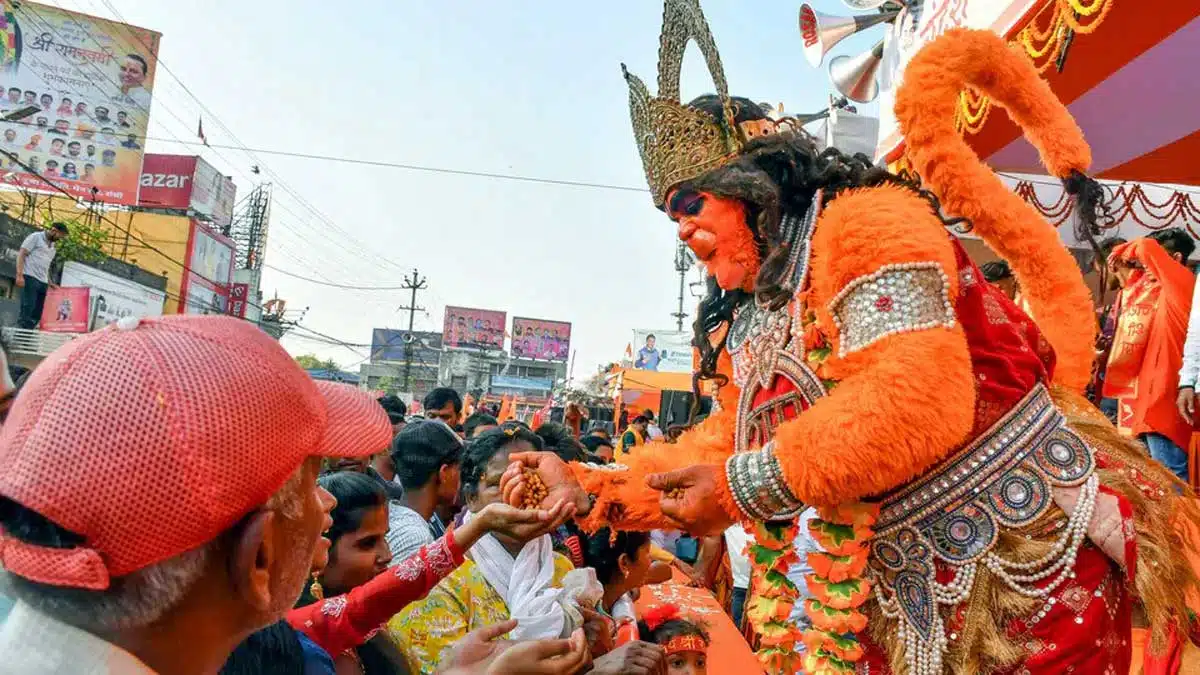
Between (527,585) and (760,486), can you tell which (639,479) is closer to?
(760,486)

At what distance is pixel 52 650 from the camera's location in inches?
31.4

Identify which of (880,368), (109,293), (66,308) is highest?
(109,293)

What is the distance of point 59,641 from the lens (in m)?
0.81

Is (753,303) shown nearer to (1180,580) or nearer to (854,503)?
(854,503)

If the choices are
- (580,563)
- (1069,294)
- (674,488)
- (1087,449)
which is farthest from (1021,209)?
(580,563)

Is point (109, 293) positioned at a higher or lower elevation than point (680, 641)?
higher

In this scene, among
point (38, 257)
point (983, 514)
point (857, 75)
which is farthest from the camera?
point (38, 257)

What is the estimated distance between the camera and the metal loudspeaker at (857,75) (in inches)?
300

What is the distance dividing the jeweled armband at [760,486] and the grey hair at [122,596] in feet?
3.47

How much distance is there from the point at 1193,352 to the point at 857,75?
495cm

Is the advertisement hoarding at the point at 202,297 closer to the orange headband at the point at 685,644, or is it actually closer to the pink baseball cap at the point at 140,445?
the orange headband at the point at 685,644

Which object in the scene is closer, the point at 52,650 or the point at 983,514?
the point at 52,650

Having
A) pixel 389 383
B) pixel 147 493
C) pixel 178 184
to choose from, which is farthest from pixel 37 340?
pixel 389 383

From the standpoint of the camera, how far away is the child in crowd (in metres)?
3.38
